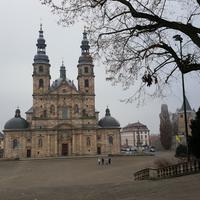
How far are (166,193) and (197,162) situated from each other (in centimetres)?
734

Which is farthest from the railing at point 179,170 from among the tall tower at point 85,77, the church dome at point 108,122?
the tall tower at point 85,77

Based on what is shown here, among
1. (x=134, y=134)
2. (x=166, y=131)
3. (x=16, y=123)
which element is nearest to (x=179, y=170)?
(x=166, y=131)

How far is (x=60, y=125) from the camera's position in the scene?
92.7m

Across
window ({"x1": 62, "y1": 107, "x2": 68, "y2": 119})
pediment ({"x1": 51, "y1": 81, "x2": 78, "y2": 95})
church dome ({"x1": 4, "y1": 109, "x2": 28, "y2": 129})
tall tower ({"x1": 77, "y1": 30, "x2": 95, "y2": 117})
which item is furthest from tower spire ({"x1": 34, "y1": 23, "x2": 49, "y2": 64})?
church dome ({"x1": 4, "y1": 109, "x2": 28, "y2": 129})

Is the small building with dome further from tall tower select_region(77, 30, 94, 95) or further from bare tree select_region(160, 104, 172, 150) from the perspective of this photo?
tall tower select_region(77, 30, 94, 95)

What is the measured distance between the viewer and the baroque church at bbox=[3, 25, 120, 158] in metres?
91.8

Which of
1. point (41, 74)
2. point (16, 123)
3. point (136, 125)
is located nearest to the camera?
point (16, 123)

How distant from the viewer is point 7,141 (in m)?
92.9

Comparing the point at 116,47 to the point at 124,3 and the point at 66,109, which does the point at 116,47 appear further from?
the point at 66,109

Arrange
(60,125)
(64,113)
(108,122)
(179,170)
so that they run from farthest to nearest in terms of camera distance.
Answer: (108,122), (64,113), (60,125), (179,170)

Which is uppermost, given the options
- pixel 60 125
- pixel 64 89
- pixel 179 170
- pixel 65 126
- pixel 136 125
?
pixel 64 89

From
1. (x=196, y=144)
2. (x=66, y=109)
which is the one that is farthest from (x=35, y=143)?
(x=196, y=144)

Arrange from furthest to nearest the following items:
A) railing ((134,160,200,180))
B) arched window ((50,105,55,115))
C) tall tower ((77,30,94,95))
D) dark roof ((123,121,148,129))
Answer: dark roof ((123,121,148,129))
tall tower ((77,30,94,95))
arched window ((50,105,55,115))
railing ((134,160,200,180))

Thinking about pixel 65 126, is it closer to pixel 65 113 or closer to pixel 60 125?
pixel 60 125
